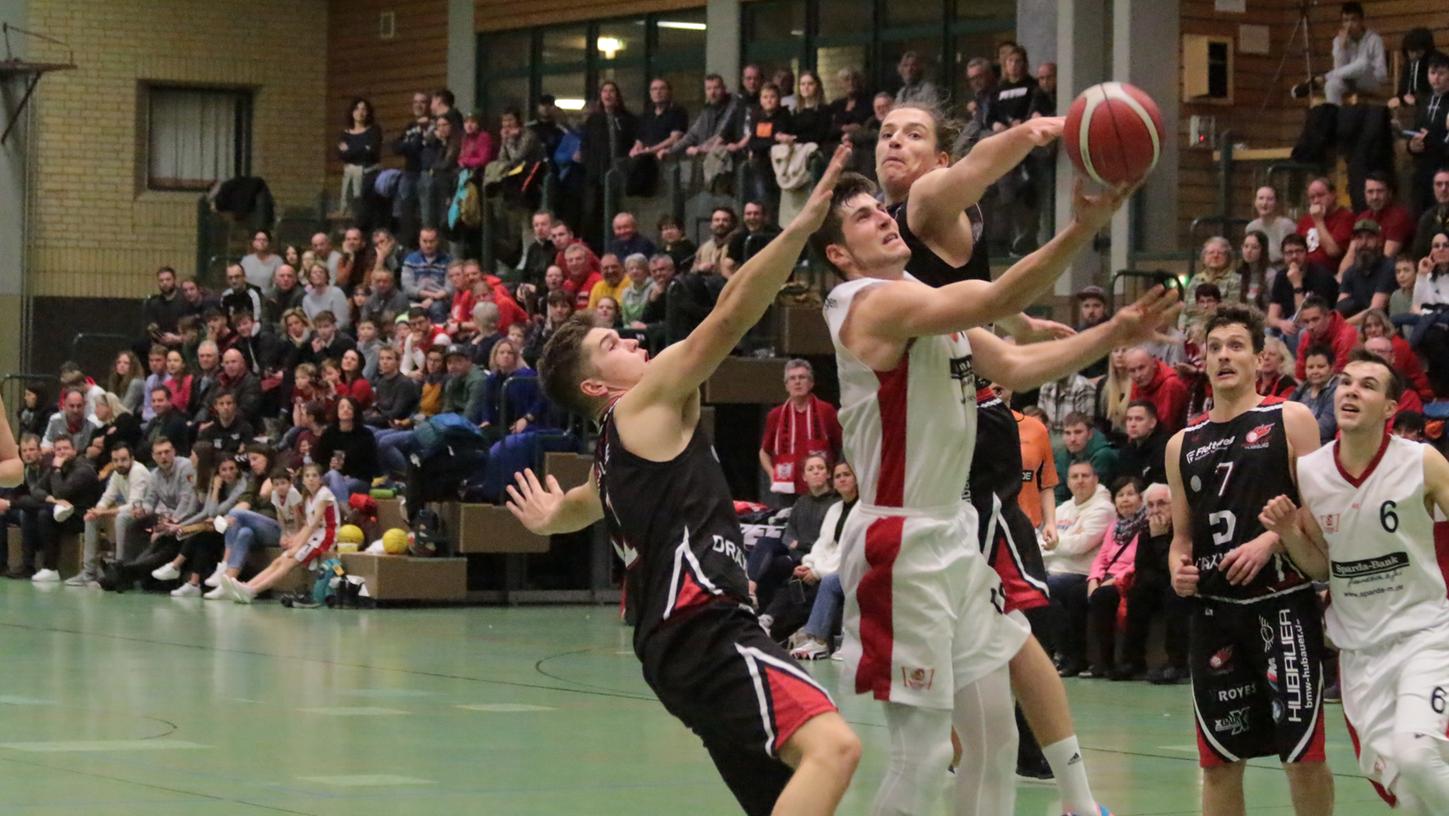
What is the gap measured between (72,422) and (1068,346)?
762 inches

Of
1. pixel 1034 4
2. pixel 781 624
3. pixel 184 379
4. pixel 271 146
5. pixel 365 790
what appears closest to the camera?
pixel 365 790

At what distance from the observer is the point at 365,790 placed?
27.7 feet

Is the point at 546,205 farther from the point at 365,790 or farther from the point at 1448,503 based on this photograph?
the point at 1448,503

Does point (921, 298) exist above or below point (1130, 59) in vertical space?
below

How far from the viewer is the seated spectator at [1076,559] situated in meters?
13.5

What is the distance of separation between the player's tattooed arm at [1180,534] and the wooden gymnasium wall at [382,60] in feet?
73.6

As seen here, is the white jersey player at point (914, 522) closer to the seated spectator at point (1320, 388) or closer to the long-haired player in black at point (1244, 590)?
the long-haired player in black at point (1244, 590)

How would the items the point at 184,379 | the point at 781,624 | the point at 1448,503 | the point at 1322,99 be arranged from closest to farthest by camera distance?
the point at 1448,503, the point at 781,624, the point at 1322,99, the point at 184,379

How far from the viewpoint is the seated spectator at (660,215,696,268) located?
20.2 meters

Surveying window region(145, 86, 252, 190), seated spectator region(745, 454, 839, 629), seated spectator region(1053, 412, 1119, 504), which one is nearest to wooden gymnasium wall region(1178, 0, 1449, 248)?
seated spectator region(1053, 412, 1119, 504)

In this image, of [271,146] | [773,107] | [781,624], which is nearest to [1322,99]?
[773,107]

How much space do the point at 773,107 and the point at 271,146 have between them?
11703 mm

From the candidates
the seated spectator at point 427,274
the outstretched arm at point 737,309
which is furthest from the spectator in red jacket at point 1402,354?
the seated spectator at point 427,274

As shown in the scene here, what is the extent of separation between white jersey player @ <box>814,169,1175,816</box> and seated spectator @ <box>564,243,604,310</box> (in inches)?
582
